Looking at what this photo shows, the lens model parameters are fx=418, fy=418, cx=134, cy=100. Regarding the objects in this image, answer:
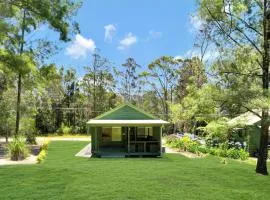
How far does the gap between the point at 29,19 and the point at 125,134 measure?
17.0 metres

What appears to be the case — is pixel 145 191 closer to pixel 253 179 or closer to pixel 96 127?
pixel 253 179

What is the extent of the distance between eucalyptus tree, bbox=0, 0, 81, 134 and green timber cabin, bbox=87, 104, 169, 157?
1282 cm

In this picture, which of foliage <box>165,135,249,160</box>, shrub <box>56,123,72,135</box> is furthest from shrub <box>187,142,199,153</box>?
shrub <box>56,123,72,135</box>

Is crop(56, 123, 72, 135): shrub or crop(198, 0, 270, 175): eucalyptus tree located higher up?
crop(198, 0, 270, 175): eucalyptus tree

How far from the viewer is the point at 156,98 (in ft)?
192

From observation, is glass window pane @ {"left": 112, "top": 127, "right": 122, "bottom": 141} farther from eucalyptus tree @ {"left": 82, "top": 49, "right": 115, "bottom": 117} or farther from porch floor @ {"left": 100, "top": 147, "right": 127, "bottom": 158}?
eucalyptus tree @ {"left": 82, "top": 49, "right": 115, "bottom": 117}

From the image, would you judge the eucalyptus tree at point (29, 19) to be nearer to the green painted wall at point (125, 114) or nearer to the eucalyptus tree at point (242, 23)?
the eucalyptus tree at point (242, 23)

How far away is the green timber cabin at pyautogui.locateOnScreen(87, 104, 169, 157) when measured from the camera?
2471cm

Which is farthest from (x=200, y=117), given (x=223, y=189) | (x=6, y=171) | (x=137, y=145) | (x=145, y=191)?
(x=137, y=145)

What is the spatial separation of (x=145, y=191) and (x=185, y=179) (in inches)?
92.4

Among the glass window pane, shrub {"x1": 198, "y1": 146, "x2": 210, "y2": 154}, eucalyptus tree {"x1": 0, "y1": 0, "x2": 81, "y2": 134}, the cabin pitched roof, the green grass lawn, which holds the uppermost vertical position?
eucalyptus tree {"x1": 0, "y1": 0, "x2": 81, "y2": 134}

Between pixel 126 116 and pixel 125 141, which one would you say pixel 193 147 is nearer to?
pixel 125 141

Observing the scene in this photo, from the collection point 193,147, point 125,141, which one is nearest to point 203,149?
point 193,147

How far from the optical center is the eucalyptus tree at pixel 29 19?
10430 millimetres
